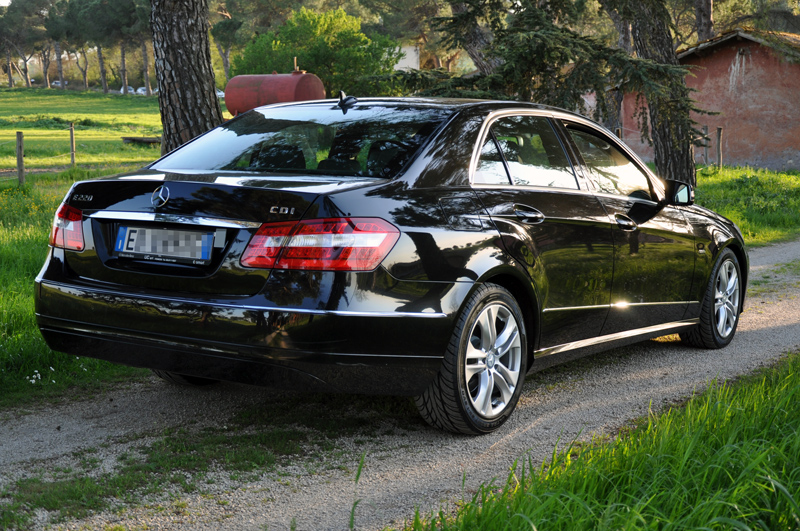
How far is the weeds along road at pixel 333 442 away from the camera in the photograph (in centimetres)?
296

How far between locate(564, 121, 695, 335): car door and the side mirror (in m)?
0.06

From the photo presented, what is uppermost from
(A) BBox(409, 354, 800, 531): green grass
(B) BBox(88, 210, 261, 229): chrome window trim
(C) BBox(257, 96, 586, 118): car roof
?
(C) BBox(257, 96, 586, 118): car roof

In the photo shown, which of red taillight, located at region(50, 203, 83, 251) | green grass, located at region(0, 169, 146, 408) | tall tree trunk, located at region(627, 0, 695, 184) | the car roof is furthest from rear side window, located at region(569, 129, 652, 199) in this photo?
tall tree trunk, located at region(627, 0, 695, 184)

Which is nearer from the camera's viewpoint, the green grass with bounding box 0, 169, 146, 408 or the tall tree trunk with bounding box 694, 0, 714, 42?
the green grass with bounding box 0, 169, 146, 408

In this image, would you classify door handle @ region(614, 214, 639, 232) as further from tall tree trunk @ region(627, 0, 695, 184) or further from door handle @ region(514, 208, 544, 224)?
tall tree trunk @ region(627, 0, 695, 184)

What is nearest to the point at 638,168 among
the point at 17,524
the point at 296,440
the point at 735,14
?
the point at 296,440

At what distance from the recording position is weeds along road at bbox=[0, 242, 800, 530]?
2965mm

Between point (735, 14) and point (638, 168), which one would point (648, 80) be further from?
point (735, 14)

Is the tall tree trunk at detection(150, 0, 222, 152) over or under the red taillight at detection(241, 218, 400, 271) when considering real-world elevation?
over

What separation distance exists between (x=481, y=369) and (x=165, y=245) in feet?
4.85

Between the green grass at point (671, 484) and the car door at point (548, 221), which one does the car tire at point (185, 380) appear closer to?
the car door at point (548, 221)

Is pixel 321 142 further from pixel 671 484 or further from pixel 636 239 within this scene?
pixel 671 484

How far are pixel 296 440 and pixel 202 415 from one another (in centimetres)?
64

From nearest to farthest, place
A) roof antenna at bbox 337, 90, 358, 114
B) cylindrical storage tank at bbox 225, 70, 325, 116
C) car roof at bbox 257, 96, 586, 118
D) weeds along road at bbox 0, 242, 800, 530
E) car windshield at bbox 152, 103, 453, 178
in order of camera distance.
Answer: weeds along road at bbox 0, 242, 800, 530, car windshield at bbox 152, 103, 453, 178, car roof at bbox 257, 96, 586, 118, roof antenna at bbox 337, 90, 358, 114, cylindrical storage tank at bbox 225, 70, 325, 116
